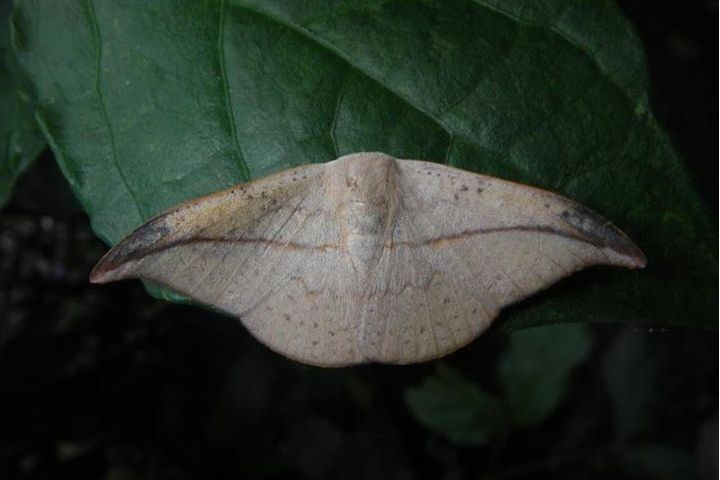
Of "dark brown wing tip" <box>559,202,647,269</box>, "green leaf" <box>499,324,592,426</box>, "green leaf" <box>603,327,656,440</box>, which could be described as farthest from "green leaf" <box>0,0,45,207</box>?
"green leaf" <box>603,327,656,440</box>

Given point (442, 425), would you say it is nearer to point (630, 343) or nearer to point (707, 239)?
point (630, 343)

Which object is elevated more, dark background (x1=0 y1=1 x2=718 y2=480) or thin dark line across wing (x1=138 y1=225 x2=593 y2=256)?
thin dark line across wing (x1=138 y1=225 x2=593 y2=256)

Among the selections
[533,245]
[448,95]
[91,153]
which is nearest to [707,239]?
[533,245]

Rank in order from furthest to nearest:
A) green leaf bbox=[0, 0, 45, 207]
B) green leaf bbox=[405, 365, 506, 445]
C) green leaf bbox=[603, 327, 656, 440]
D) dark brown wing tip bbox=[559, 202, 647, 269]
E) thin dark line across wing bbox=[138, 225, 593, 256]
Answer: green leaf bbox=[603, 327, 656, 440]
green leaf bbox=[405, 365, 506, 445]
green leaf bbox=[0, 0, 45, 207]
thin dark line across wing bbox=[138, 225, 593, 256]
dark brown wing tip bbox=[559, 202, 647, 269]

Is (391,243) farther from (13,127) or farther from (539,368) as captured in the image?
(539,368)

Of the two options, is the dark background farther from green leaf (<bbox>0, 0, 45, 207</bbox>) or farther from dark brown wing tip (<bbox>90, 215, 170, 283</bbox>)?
dark brown wing tip (<bbox>90, 215, 170, 283</bbox>)

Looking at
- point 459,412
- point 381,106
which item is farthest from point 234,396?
point 381,106
